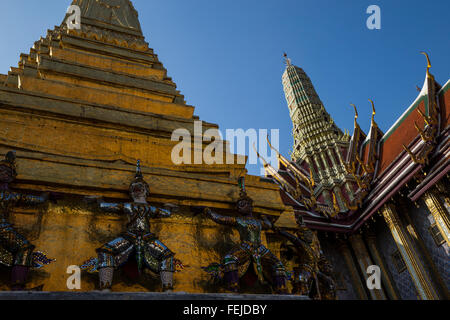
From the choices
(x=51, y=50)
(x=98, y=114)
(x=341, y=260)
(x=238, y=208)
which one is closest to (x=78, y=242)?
(x=238, y=208)

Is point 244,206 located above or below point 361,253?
below

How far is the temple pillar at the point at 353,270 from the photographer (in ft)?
45.0

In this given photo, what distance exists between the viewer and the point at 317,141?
955 inches

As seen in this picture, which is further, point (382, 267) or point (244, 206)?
point (382, 267)

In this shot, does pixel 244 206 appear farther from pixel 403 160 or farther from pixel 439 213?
pixel 403 160

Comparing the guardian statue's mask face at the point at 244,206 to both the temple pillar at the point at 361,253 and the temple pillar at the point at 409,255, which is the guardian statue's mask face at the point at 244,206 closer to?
the temple pillar at the point at 409,255

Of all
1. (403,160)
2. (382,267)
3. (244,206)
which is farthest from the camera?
(382,267)

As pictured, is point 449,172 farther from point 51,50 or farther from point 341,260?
point 51,50

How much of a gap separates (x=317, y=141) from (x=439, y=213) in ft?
43.0

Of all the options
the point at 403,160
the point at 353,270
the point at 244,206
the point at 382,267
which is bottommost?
the point at 244,206

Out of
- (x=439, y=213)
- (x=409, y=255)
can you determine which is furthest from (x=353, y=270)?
(x=439, y=213)

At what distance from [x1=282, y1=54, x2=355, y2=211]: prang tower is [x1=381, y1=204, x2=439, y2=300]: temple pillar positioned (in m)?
3.72

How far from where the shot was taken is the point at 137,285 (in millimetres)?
4320

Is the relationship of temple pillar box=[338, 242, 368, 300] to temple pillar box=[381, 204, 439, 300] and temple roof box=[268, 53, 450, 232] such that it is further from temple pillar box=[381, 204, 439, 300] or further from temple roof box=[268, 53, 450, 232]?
temple pillar box=[381, 204, 439, 300]
